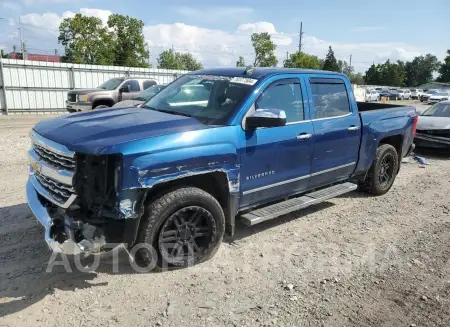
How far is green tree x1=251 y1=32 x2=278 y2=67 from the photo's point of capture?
47.3 metres


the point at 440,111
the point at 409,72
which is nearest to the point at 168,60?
the point at 440,111

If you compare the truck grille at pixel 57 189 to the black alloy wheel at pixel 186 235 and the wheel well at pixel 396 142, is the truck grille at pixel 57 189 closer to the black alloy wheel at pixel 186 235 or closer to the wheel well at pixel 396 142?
the black alloy wheel at pixel 186 235

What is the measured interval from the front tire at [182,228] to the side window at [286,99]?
49.2 inches

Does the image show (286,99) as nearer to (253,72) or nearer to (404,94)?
(253,72)

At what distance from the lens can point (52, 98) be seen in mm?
19953

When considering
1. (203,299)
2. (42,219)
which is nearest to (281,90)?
(203,299)

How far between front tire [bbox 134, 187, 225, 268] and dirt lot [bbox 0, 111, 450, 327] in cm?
16

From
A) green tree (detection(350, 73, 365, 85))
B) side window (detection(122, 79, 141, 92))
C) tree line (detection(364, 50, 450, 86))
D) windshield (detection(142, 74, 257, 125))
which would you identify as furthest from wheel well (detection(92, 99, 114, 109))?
green tree (detection(350, 73, 365, 85))

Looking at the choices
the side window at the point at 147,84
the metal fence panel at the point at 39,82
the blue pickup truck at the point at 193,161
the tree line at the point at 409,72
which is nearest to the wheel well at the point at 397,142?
the blue pickup truck at the point at 193,161

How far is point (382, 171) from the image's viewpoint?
21.3 feet

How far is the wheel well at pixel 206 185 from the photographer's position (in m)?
3.63

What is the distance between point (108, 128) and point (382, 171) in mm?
4703

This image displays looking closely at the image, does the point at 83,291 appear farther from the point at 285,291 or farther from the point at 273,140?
the point at 273,140

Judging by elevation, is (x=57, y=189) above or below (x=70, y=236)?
above
